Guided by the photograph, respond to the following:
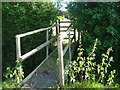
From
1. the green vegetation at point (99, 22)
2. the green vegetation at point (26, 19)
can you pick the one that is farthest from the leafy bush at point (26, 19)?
the green vegetation at point (99, 22)

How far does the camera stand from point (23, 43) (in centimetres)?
625

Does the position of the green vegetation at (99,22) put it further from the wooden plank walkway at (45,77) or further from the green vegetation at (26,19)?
the green vegetation at (26,19)

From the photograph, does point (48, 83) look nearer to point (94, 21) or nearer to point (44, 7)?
point (94, 21)

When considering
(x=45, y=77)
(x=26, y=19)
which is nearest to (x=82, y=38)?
(x=45, y=77)

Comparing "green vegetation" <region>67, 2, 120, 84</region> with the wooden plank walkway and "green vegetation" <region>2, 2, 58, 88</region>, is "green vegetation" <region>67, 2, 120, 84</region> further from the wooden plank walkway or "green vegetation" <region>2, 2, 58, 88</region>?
"green vegetation" <region>2, 2, 58, 88</region>

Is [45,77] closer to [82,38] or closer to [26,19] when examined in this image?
[82,38]

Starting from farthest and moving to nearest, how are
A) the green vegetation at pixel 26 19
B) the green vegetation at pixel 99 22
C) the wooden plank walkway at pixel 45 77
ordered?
the green vegetation at pixel 26 19 < the green vegetation at pixel 99 22 < the wooden plank walkway at pixel 45 77

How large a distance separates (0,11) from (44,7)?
1.39 metres

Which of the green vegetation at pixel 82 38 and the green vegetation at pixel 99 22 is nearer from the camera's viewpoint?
the green vegetation at pixel 82 38

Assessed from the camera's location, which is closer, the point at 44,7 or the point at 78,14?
the point at 78,14

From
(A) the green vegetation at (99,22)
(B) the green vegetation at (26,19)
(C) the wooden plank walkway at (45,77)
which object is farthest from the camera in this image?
(B) the green vegetation at (26,19)

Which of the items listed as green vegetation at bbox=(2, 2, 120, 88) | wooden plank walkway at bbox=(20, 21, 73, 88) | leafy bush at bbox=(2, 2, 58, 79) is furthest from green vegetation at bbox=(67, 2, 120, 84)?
leafy bush at bbox=(2, 2, 58, 79)

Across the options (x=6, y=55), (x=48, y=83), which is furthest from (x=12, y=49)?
(x=48, y=83)

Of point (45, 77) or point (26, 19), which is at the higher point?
point (26, 19)
